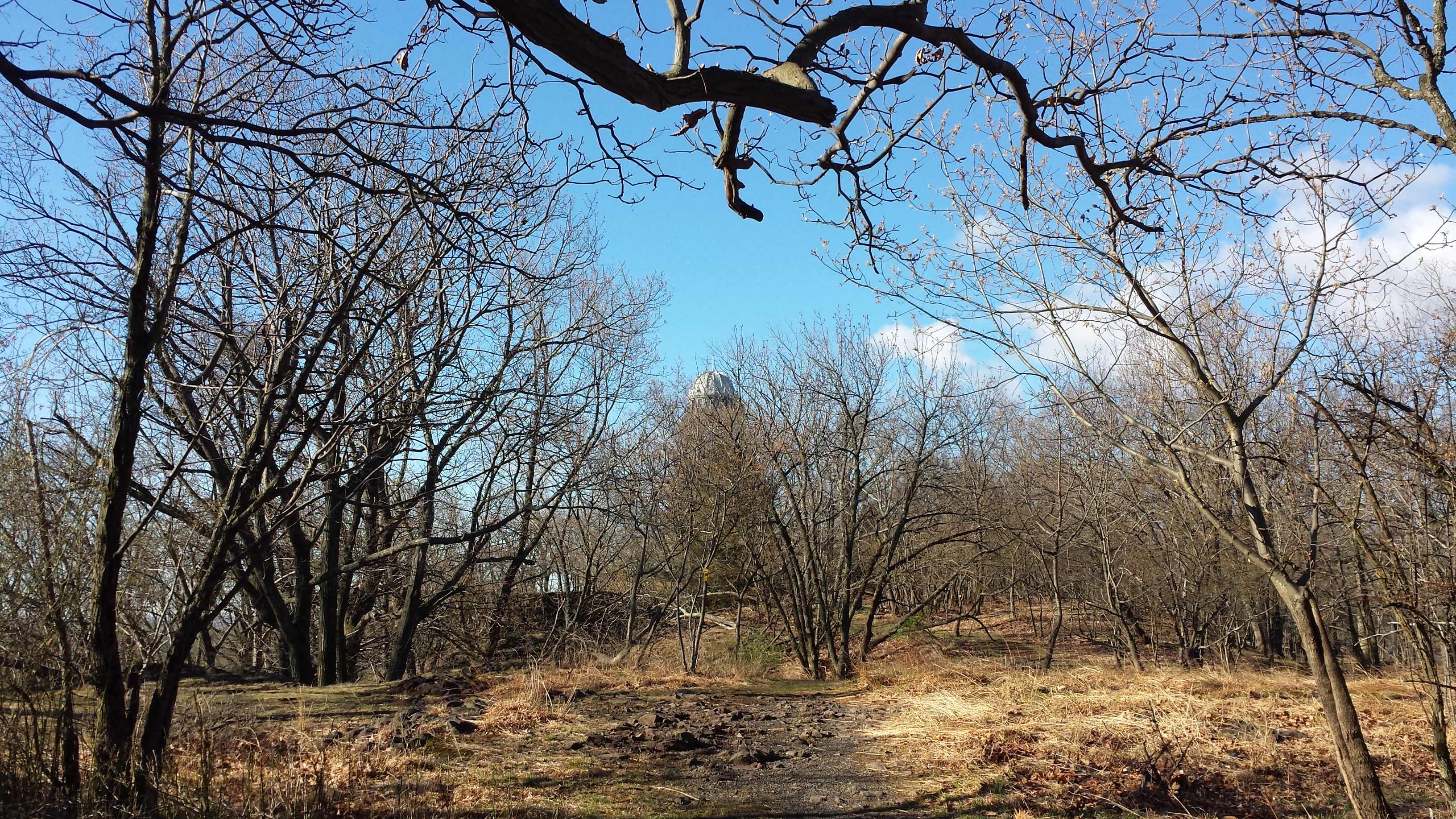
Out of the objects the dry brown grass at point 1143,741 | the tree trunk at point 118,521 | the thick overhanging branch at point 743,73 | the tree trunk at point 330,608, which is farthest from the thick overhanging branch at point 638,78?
the tree trunk at point 330,608

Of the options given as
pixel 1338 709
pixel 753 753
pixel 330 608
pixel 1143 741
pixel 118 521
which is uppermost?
pixel 118 521

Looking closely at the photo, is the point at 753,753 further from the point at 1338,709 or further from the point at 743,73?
the point at 743,73

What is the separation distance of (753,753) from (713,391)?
11.7m

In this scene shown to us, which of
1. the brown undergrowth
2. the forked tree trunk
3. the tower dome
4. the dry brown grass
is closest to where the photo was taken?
the forked tree trunk

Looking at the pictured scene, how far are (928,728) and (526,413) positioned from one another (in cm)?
598

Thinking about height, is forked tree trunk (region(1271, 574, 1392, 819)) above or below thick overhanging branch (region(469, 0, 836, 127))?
below

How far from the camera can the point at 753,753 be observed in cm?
639

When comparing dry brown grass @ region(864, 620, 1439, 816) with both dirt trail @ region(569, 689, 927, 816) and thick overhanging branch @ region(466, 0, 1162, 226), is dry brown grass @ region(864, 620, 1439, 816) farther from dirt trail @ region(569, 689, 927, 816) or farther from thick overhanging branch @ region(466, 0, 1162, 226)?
thick overhanging branch @ region(466, 0, 1162, 226)

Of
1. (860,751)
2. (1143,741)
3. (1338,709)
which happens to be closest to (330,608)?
(860,751)

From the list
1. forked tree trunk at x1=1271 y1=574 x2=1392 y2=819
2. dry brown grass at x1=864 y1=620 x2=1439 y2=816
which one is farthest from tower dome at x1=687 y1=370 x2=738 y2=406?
forked tree trunk at x1=1271 y1=574 x2=1392 y2=819

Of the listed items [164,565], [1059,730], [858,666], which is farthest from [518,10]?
[858,666]

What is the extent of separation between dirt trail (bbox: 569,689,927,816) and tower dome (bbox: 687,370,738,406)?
785 centimetres

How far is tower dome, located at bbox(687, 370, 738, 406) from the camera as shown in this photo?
660 inches

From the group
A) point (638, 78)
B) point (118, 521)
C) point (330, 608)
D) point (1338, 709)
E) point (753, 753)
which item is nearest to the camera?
point (638, 78)
